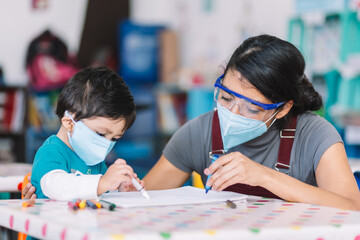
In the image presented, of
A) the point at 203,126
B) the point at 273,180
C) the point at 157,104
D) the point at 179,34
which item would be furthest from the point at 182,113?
the point at 273,180

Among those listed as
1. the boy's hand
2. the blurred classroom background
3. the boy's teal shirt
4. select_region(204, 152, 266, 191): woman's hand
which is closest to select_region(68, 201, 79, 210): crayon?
the boy's hand

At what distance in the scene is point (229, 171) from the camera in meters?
1.42

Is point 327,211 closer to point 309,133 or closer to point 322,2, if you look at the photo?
point 309,133

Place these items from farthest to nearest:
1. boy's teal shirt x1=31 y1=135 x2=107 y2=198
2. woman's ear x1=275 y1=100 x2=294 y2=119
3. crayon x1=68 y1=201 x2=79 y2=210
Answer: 1. woman's ear x1=275 y1=100 x2=294 y2=119
2. boy's teal shirt x1=31 y1=135 x2=107 y2=198
3. crayon x1=68 y1=201 x2=79 y2=210

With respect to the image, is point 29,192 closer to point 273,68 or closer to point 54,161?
point 54,161

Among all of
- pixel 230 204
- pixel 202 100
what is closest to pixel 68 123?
pixel 230 204

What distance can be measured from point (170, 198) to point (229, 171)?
162mm

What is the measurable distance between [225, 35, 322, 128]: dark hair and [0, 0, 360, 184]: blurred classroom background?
8.21 feet

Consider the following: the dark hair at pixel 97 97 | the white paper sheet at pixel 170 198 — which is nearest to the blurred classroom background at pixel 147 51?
the dark hair at pixel 97 97

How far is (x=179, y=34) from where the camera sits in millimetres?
6242

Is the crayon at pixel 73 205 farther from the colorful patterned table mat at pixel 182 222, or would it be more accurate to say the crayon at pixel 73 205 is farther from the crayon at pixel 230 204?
the crayon at pixel 230 204

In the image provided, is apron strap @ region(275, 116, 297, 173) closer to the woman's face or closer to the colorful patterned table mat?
the woman's face

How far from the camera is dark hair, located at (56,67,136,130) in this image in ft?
5.41

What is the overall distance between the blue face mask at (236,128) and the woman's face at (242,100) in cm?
2
